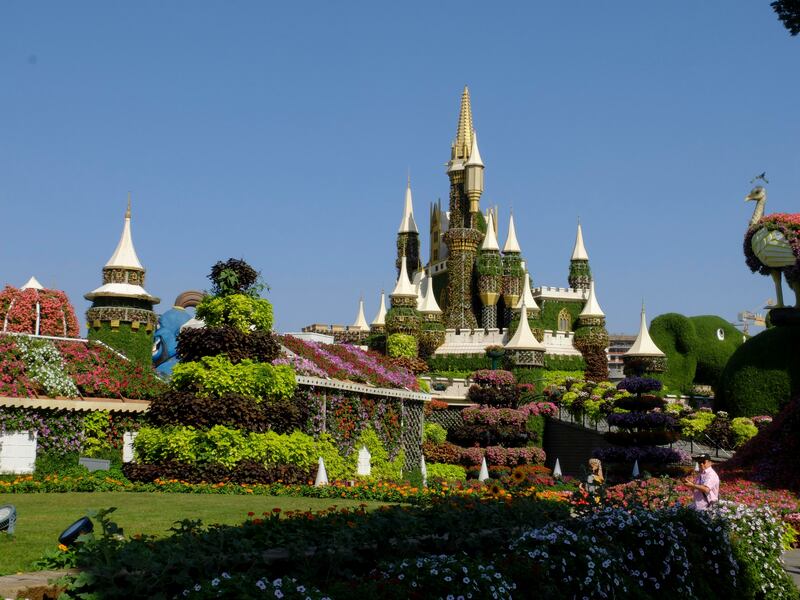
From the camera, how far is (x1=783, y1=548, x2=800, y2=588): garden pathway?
12.6m

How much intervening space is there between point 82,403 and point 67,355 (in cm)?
222

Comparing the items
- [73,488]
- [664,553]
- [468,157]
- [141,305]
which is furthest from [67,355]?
[468,157]

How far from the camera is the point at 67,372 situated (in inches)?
921

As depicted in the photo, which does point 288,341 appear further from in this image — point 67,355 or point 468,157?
point 468,157

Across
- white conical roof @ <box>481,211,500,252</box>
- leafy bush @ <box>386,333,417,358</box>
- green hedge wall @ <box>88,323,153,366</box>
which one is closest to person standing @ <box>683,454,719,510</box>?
green hedge wall @ <box>88,323,153,366</box>

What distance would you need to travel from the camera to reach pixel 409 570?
731 cm

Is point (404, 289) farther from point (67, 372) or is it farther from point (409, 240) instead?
point (67, 372)

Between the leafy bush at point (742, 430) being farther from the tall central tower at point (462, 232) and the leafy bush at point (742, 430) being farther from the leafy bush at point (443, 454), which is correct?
the tall central tower at point (462, 232)

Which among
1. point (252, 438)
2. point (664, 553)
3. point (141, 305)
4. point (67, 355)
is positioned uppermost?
point (141, 305)

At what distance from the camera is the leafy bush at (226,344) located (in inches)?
802

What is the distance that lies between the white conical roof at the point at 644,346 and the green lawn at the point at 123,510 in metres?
37.8

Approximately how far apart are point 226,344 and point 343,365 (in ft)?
29.5

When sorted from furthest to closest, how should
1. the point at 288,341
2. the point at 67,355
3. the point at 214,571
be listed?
1. the point at 288,341
2. the point at 67,355
3. the point at 214,571

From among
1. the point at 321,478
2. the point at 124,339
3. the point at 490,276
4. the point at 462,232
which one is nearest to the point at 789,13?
the point at 321,478
